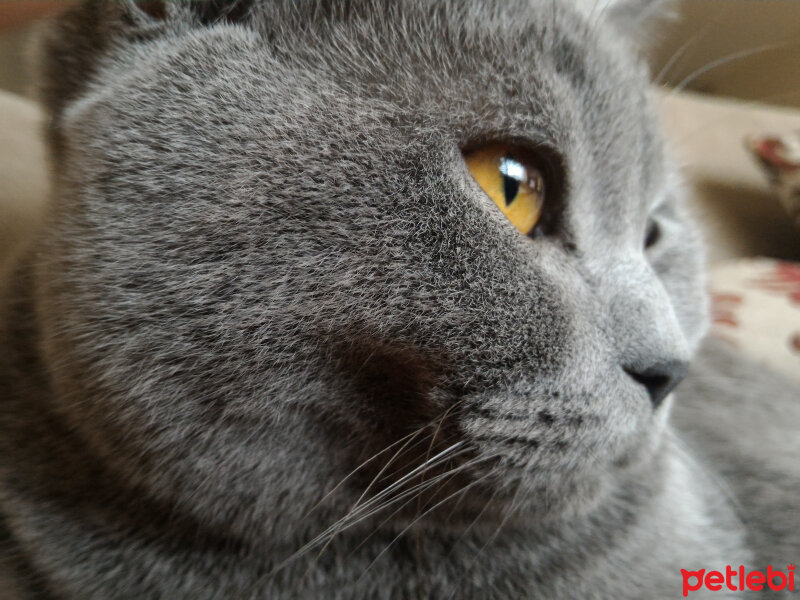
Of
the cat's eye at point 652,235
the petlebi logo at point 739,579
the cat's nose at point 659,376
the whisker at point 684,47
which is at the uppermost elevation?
the whisker at point 684,47

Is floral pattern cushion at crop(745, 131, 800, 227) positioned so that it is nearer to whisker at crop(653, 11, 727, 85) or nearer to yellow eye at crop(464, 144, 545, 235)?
whisker at crop(653, 11, 727, 85)


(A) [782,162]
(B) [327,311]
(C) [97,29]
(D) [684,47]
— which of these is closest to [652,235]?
(D) [684,47]

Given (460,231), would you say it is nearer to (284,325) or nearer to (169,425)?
(284,325)

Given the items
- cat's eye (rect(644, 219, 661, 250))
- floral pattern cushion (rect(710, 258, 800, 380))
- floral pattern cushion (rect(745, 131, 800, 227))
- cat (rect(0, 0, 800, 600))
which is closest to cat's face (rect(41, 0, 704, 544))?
cat (rect(0, 0, 800, 600))

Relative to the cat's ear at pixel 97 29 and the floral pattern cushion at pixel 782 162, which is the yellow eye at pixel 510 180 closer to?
the cat's ear at pixel 97 29

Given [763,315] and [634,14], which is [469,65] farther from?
[763,315]

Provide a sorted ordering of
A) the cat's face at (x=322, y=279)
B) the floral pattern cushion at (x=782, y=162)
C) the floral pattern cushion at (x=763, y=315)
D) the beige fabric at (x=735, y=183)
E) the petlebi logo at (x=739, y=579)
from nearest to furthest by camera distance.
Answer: the cat's face at (x=322, y=279) < the petlebi logo at (x=739, y=579) < the floral pattern cushion at (x=763, y=315) < the floral pattern cushion at (x=782, y=162) < the beige fabric at (x=735, y=183)

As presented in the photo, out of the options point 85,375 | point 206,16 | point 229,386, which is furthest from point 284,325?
point 206,16

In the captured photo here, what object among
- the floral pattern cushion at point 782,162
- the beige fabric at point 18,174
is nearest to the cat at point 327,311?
the beige fabric at point 18,174
